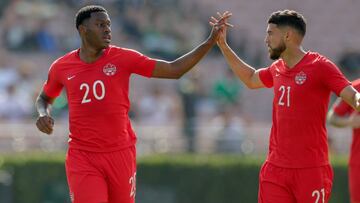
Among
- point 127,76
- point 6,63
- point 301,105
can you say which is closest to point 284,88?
point 301,105

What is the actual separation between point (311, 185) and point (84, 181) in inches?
80.6

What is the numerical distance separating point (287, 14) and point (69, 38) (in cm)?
1459

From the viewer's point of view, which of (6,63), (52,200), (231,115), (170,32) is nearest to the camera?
(52,200)

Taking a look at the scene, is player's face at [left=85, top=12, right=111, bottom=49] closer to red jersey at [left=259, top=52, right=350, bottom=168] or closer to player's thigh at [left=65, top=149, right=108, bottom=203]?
player's thigh at [left=65, top=149, right=108, bottom=203]

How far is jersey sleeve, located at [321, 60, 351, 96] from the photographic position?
11016 millimetres

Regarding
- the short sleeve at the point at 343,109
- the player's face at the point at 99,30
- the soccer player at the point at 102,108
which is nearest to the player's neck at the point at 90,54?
the soccer player at the point at 102,108

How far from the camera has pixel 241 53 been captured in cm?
2641

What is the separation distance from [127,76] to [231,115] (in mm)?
9334

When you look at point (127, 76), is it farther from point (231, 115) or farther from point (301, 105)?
point (231, 115)

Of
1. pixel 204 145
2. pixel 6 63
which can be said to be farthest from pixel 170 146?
pixel 6 63

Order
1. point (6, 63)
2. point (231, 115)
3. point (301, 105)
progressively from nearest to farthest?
point (301, 105), point (231, 115), point (6, 63)

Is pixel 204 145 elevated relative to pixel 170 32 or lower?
lower

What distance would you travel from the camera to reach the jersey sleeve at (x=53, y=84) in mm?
11898

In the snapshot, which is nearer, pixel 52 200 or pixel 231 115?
pixel 52 200
